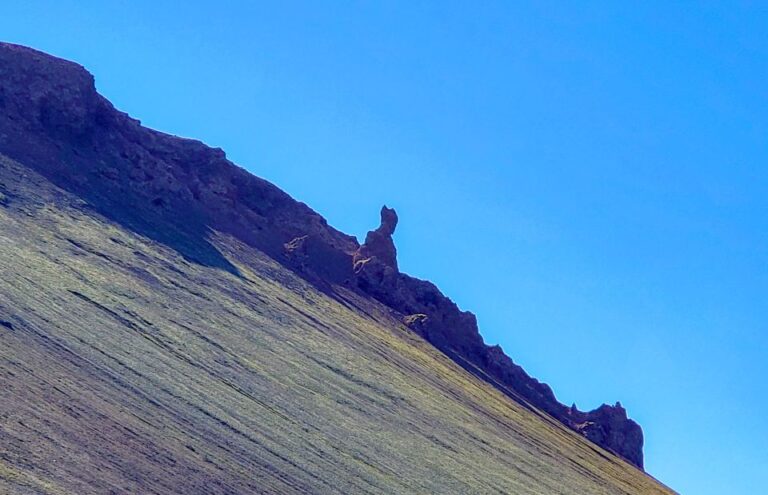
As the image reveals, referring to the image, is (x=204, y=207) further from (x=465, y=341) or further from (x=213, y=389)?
(x=213, y=389)

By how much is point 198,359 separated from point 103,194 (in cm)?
1975

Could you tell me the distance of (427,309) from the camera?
74.7m

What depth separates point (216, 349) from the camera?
41.2 meters

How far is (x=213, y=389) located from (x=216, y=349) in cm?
566

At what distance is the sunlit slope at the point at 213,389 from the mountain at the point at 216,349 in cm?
11

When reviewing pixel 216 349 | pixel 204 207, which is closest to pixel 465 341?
pixel 204 207

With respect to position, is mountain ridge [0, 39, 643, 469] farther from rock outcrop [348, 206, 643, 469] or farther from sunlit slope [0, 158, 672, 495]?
sunlit slope [0, 158, 672, 495]

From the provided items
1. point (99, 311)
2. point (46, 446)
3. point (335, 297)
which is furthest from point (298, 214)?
point (46, 446)

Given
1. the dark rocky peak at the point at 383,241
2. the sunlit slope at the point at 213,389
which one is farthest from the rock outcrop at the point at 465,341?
the sunlit slope at the point at 213,389

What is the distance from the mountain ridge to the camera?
2200 inches

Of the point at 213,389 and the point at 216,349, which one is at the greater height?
the point at 216,349

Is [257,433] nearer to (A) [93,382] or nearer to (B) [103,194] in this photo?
(A) [93,382]

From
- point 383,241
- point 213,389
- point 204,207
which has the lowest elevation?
point 213,389

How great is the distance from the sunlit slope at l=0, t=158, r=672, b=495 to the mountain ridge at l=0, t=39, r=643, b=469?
3039mm
